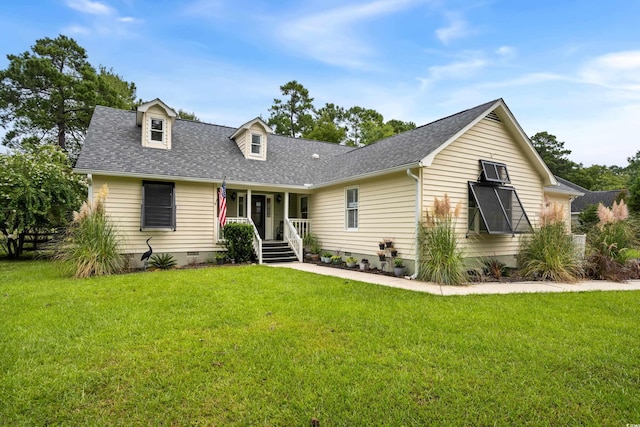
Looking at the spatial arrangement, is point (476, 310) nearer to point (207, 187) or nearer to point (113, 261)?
point (113, 261)

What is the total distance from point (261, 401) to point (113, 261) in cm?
787

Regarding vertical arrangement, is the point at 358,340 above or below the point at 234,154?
below

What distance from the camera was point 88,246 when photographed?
8188mm

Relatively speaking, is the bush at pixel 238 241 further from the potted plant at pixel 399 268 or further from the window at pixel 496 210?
the window at pixel 496 210

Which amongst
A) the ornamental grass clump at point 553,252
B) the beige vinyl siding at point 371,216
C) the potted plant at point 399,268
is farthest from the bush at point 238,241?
the ornamental grass clump at point 553,252

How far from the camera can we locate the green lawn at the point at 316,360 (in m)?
2.45

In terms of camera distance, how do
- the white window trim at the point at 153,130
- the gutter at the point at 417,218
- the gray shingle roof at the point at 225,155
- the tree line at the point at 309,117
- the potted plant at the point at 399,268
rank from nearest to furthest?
the gutter at the point at 417,218 → the potted plant at the point at 399,268 → the gray shingle roof at the point at 225,155 → the white window trim at the point at 153,130 → the tree line at the point at 309,117

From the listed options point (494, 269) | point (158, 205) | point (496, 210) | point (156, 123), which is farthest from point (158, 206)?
point (496, 210)

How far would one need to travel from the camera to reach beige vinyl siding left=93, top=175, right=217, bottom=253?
395 inches

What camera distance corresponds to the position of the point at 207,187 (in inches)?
454

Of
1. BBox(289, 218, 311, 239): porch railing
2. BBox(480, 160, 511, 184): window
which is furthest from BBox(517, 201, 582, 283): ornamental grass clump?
BBox(289, 218, 311, 239): porch railing

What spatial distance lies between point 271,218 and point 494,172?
28.8ft

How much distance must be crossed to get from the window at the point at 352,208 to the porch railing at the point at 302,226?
255 centimetres

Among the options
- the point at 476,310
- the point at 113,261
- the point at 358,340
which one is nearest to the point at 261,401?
the point at 358,340
